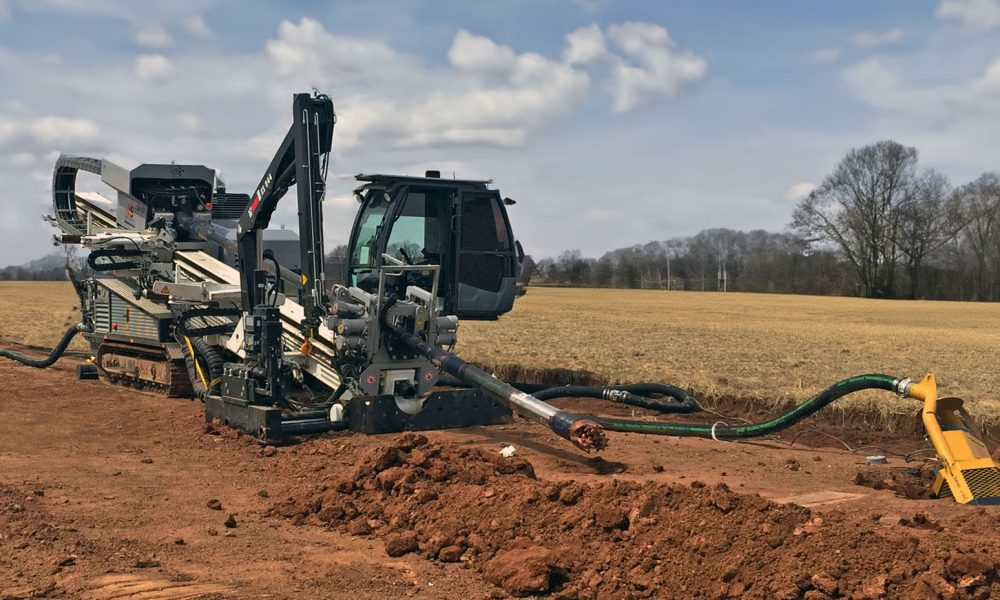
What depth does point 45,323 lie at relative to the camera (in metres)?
27.5

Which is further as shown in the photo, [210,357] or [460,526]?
[210,357]

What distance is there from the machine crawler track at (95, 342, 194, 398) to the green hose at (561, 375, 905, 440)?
231 inches

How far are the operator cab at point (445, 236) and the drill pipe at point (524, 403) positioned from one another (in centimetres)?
146

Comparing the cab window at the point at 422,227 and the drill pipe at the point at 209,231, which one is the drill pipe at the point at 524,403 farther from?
the drill pipe at the point at 209,231

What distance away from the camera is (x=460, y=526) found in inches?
229

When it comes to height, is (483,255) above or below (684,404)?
above

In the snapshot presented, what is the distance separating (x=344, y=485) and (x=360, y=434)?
2.33 meters

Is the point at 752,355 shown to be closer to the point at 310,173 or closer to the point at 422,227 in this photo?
the point at 422,227

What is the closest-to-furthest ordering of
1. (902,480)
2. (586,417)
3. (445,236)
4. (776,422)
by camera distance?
(902,480), (776,422), (586,417), (445,236)

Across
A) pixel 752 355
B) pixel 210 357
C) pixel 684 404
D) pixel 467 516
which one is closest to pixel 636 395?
pixel 684 404

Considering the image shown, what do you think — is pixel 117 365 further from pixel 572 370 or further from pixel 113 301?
pixel 572 370

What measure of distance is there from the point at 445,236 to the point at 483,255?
21.1 inches

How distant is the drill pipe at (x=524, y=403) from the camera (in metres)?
6.45

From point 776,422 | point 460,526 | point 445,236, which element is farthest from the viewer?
point 445,236
